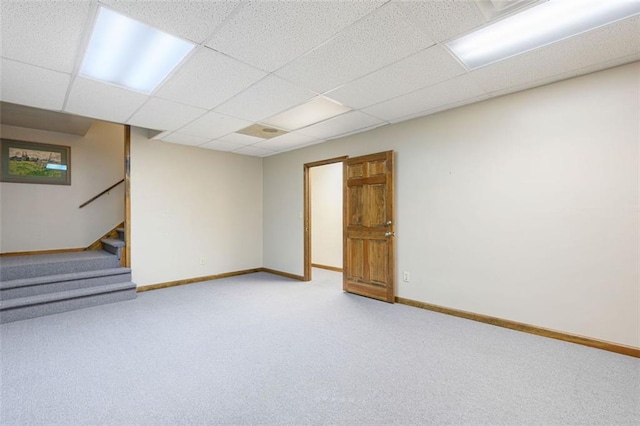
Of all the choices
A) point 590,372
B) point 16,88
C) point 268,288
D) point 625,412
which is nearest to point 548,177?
point 590,372

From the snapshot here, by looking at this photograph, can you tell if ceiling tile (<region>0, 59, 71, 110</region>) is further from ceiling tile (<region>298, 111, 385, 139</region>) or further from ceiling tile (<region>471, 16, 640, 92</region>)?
ceiling tile (<region>471, 16, 640, 92</region>)

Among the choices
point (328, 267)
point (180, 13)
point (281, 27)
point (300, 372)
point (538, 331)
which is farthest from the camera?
point (328, 267)

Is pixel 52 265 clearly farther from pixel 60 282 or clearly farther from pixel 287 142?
pixel 287 142

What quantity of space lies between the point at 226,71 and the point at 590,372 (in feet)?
12.1

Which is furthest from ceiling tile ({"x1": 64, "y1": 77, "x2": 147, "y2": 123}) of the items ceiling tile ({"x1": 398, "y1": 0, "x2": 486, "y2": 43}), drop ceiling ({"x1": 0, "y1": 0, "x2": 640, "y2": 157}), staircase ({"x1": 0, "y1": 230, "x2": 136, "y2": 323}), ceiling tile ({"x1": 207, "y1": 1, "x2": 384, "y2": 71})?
ceiling tile ({"x1": 398, "y1": 0, "x2": 486, "y2": 43})

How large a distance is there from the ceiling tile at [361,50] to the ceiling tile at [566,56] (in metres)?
0.86

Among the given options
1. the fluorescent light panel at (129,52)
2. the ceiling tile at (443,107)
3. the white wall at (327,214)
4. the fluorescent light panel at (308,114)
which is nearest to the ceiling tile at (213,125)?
the fluorescent light panel at (308,114)

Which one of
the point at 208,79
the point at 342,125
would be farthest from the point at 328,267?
the point at 208,79

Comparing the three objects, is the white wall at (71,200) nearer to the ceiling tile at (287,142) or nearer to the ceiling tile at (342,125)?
the ceiling tile at (287,142)

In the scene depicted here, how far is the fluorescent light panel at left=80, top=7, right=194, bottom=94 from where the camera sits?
196 centimetres

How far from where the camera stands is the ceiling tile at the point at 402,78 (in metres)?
2.33

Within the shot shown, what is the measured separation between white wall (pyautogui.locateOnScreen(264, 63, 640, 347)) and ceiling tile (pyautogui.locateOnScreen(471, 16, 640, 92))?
31 cm

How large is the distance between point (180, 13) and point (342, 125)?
8.20ft

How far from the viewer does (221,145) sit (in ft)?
16.6
